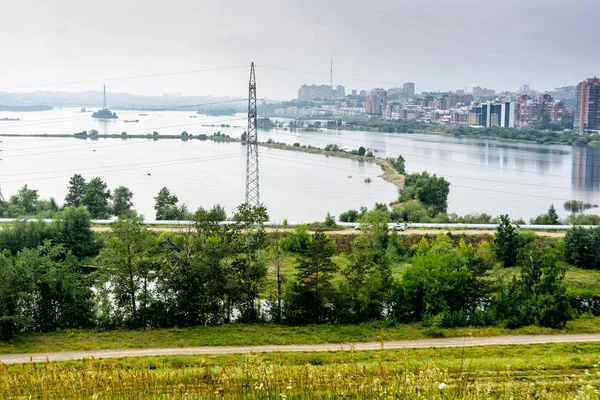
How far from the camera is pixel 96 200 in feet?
35.1

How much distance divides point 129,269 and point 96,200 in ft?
19.4

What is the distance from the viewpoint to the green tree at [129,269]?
17.0 ft

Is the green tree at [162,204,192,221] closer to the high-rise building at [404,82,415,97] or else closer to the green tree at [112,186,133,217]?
the green tree at [112,186,133,217]

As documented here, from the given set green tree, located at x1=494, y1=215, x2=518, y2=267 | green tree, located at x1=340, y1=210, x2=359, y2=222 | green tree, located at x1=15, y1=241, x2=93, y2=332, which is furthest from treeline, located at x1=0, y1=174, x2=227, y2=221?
green tree, located at x1=15, y1=241, x2=93, y2=332

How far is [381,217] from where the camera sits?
344 inches

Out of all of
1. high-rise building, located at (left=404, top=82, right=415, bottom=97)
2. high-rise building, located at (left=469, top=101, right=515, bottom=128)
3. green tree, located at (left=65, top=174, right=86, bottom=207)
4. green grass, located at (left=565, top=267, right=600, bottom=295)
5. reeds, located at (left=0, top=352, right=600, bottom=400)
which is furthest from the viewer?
high-rise building, located at (left=404, top=82, right=415, bottom=97)

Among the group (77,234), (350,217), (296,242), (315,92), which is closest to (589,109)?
(350,217)

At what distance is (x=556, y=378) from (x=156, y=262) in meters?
3.68

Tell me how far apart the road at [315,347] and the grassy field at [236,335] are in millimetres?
90

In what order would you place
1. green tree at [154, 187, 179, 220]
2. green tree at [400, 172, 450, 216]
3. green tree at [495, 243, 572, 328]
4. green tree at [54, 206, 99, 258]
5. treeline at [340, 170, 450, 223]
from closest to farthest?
1. green tree at [495, 243, 572, 328]
2. green tree at [54, 206, 99, 258]
3. treeline at [340, 170, 450, 223]
4. green tree at [154, 187, 179, 220]
5. green tree at [400, 172, 450, 216]

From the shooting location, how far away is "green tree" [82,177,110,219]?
35.0 feet

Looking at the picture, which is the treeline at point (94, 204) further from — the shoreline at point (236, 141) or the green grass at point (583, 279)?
the shoreline at point (236, 141)

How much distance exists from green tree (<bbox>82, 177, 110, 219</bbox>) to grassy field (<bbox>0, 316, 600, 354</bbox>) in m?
5.98

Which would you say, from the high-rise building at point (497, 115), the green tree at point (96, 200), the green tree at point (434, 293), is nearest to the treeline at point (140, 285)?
the green tree at point (434, 293)
